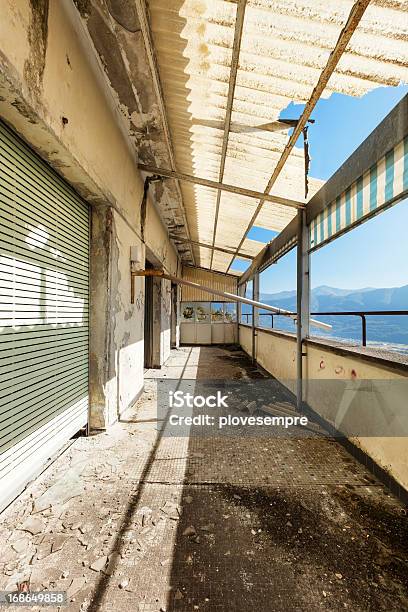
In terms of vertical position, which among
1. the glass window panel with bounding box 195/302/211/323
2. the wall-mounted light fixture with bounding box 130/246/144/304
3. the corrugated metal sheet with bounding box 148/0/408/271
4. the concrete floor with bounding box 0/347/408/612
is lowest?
the concrete floor with bounding box 0/347/408/612

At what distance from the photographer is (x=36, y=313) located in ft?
7.59

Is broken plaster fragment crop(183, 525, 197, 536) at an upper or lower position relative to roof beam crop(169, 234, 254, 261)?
lower

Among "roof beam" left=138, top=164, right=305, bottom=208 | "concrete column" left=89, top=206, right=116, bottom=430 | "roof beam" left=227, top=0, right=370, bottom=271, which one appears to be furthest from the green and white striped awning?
"concrete column" left=89, top=206, right=116, bottom=430

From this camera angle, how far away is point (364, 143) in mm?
2783

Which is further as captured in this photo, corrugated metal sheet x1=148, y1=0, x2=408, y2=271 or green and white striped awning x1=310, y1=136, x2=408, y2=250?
green and white striped awning x1=310, y1=136, x2=408, y2=250

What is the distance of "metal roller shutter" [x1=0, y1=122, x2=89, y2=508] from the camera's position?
1.95m

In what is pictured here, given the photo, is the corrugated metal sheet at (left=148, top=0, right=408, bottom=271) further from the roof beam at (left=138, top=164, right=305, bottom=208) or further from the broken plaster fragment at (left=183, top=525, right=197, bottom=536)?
the broken plaster fragment at (left=183, top=525, right=197, bottom=536)

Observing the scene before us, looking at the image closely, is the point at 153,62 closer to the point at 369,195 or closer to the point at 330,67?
the point at 330,67

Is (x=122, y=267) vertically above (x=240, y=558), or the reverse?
(x=122, y=267)

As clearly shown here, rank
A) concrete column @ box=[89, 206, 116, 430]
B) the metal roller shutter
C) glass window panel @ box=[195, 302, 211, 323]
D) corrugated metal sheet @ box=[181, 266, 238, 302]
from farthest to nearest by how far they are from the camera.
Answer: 1. corrugated metal sheet @ box=[181, 266, 238, 302]
2. glass window panel @ box=[195, 302, 211, 323]
3. concrete column @ box=[89, 206, 116, 430]
4. the metal roller shutter

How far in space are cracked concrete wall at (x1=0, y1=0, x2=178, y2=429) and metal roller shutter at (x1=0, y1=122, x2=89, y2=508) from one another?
0.62 feet

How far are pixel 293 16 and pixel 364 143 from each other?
4.70 ft

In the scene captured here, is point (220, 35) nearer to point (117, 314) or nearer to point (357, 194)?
point (357, 194)

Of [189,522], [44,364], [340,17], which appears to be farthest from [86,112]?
[189,522]
